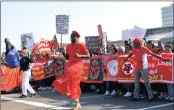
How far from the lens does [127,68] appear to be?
11.2 m

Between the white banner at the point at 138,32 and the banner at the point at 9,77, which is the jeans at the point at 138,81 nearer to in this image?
the white banner at the point at 138,32

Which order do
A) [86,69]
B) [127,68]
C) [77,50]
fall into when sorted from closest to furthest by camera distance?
[77,50] → [127,68] → [86,69]

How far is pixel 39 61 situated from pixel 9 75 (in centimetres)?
186

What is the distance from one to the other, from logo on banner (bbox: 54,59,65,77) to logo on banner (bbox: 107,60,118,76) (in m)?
2.41

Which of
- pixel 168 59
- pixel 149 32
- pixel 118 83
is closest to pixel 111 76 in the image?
pixel 118 83

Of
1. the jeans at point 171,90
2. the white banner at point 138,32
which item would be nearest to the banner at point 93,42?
the white banner at point 138,32

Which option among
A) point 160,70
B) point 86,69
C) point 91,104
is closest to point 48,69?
point 86,69

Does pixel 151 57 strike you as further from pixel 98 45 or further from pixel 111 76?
pixel 98 45

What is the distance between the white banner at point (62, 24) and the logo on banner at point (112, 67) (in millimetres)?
6660

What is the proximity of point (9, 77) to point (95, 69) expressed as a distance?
3.67 metres

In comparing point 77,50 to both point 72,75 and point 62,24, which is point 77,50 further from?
point 62,24

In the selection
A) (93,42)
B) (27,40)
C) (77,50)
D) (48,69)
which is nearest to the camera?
(77,50)

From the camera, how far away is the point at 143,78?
33.5ft

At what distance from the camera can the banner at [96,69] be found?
12.3 metres
